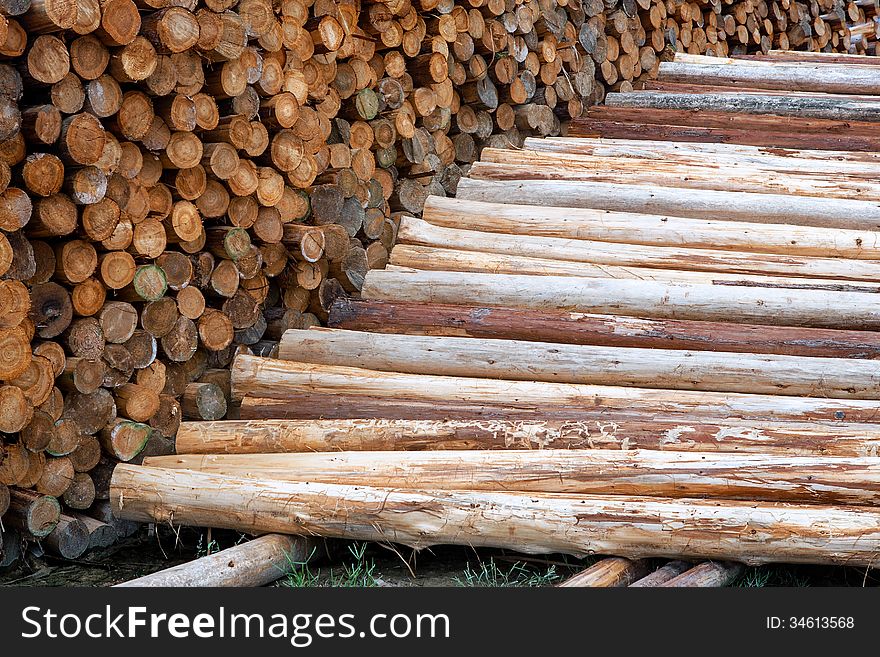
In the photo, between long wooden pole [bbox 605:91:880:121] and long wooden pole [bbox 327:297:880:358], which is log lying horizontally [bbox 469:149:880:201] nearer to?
long wooden pole [bbox 605:91:880:121]

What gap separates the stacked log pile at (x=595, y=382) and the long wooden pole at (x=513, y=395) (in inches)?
0.4

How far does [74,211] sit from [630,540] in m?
2.12

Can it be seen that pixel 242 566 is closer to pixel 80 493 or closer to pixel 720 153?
pixel 80 493

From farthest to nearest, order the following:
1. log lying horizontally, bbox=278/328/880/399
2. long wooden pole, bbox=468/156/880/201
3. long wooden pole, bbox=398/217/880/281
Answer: long wooden pole, bbox=468/156/880/201
long wooden pole, bbox=398/217/880/281
log lying horizontally, bbox=278/328/880/399

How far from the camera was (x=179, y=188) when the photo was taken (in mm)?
3801

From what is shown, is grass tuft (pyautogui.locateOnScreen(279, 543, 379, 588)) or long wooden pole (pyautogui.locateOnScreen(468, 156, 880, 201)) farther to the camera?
long wooden pole (pyautogui.locateOnScreen(468, 156, 880, 201))

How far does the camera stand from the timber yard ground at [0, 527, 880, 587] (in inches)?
127

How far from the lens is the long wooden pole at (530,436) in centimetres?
345

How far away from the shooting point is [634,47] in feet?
24.3

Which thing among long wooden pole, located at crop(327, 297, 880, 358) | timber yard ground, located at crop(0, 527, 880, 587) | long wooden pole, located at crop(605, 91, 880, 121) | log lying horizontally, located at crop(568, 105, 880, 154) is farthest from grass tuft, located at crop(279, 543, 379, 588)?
long wooden pole, located at crop(605, 91, 880, 121)

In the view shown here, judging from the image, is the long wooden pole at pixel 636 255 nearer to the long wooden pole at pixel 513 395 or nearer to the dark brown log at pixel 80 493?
the long wooden pole at pixel 513 395

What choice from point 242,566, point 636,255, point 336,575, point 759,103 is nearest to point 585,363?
point 636,255

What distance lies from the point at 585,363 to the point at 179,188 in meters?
1.81
